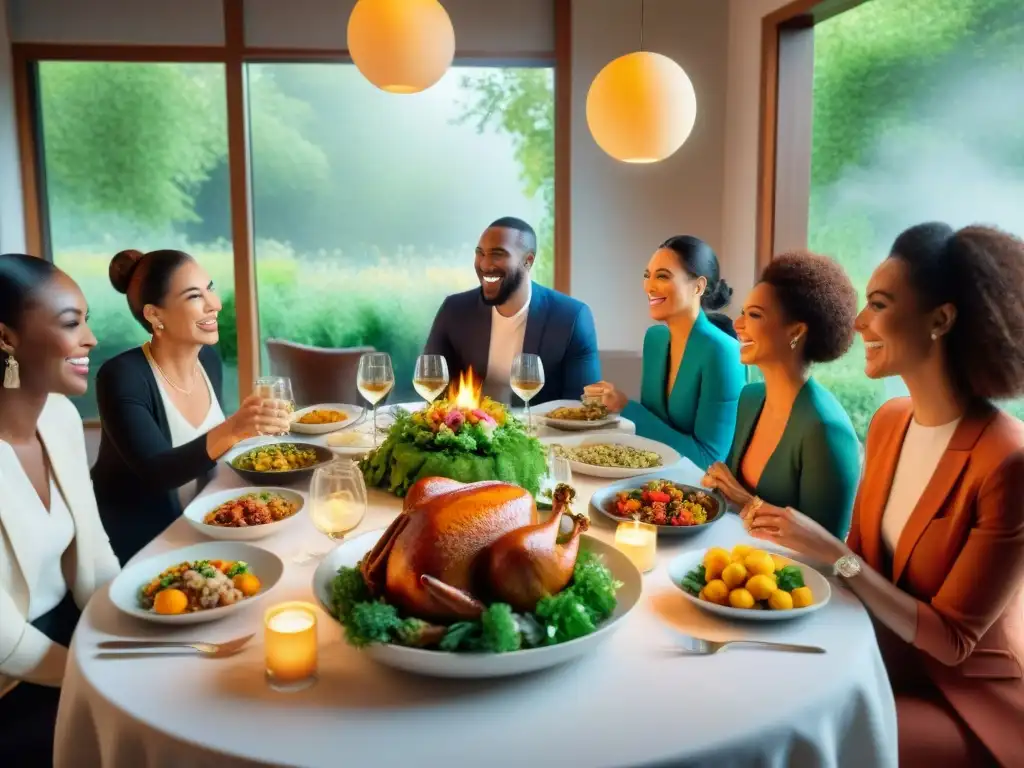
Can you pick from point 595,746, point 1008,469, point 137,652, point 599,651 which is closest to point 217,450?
point 137,652

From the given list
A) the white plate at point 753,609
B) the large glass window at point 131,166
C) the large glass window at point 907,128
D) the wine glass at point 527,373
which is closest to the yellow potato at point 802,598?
the white plate at point 753,609

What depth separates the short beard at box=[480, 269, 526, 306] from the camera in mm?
3182

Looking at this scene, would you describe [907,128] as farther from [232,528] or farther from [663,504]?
[232,528]

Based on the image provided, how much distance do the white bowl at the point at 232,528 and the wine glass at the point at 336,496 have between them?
183 millimetres

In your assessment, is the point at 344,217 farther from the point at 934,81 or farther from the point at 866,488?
the point at 866,488

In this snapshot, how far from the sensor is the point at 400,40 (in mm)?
2160

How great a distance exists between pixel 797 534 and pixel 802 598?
0.60 feet

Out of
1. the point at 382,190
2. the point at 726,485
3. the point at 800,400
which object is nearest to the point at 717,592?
the point at 726,485

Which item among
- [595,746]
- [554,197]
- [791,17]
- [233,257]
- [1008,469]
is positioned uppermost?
[791,17]

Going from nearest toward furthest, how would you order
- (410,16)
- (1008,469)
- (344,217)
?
(1008,469) < (410,16) < (344,217)

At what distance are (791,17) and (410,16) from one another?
206cm

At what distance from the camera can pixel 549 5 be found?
13.7 feet

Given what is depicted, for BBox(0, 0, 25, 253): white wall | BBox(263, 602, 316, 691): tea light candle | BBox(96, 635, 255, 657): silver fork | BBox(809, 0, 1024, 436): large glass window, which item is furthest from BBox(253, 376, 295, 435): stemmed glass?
BBox(0, 0, 25, 253): white wall

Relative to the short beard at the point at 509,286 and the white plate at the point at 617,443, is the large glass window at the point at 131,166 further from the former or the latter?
the white plate at the point at 617,443
